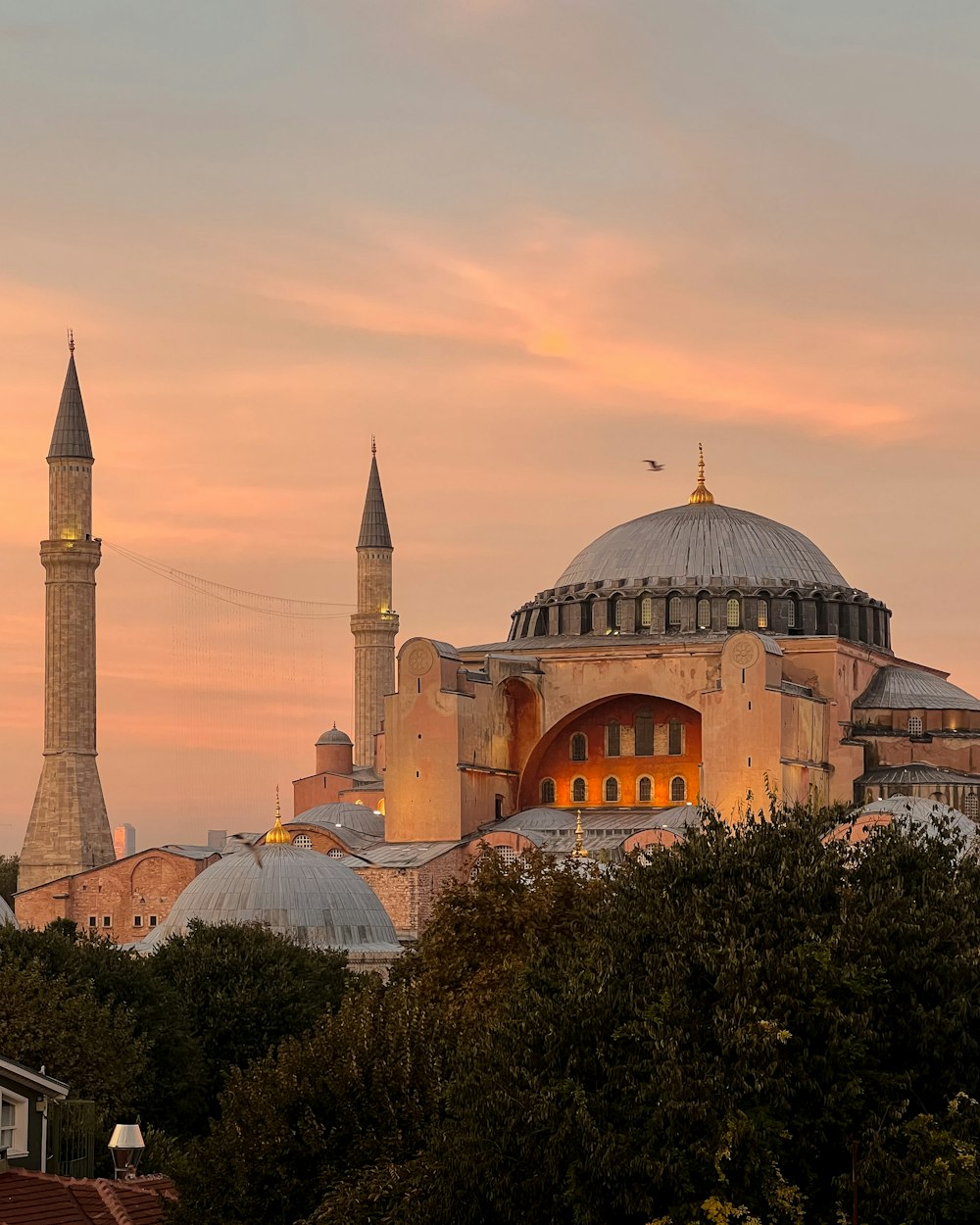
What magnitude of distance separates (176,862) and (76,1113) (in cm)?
3776

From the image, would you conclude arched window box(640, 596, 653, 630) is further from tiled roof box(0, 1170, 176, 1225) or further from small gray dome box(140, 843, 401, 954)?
tiled roof box(0, 1170, 176, 1225)

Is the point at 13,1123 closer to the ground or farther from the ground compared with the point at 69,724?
closer to the ground

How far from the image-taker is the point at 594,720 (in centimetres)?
6462

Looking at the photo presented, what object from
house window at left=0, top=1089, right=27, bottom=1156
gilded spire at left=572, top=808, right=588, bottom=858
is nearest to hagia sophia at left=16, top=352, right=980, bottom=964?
gilded spire at left=572, top=808, right=588, bottom=858

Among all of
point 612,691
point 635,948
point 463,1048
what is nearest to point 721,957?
point 635,948

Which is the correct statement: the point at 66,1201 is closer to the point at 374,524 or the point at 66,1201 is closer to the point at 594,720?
the point at 594,720

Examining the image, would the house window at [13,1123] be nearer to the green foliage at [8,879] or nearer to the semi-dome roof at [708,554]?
the semi-dome roof at [708,554]

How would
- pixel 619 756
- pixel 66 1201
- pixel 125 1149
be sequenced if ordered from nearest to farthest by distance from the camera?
pixel 66 1201 < pixel 125 1149 < pixel 619 756

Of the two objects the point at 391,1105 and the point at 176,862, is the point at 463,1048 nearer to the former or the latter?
the point at 391,1105

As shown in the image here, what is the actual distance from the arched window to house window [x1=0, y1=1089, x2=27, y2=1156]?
43.7 meters

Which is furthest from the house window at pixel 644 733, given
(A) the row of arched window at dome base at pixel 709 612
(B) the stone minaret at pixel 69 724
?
(B) the stone minaret at pixel 69 724

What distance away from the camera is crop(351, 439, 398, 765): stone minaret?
8312 centimetres

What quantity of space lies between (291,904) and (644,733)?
60.5 feet

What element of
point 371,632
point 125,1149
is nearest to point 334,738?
point 371,632
